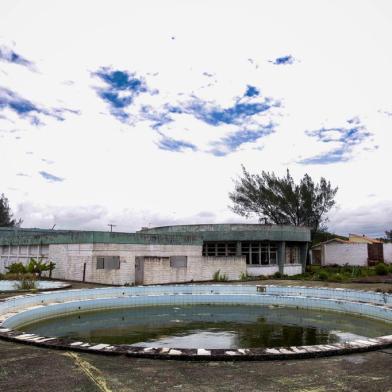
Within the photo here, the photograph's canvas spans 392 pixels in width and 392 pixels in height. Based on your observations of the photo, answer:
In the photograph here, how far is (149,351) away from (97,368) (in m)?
0.92

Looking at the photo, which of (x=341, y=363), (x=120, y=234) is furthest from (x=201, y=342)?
(x=120, y=234)

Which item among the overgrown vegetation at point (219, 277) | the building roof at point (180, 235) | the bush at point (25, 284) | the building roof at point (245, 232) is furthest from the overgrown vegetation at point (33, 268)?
the building roof at point (245, 232)

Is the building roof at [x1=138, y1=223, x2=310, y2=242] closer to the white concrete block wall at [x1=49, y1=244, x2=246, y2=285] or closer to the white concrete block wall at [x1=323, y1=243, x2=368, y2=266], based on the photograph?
the white concrete block wall at [x1=49, y1=244, x2=246, y2=285]

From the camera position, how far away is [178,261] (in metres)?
23.1

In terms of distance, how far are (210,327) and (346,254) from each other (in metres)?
29.1

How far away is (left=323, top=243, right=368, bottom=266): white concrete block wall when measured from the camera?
36656 millimetres

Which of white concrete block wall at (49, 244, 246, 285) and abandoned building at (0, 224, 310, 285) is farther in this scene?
abandoned building at (0, 224, 310, 285)

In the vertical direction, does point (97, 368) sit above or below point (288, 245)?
below

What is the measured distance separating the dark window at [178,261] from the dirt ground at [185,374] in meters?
16.2

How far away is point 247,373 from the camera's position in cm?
575

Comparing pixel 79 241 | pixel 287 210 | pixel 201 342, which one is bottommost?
pixel 201 342

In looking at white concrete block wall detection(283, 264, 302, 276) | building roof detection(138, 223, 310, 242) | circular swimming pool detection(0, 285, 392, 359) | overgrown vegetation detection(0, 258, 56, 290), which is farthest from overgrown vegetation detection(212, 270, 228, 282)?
overgrown vegetation detection(0, 258, 56, 290)

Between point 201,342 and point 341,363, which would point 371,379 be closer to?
point 341,363

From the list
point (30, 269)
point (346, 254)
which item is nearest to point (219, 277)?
point (30, 269)
